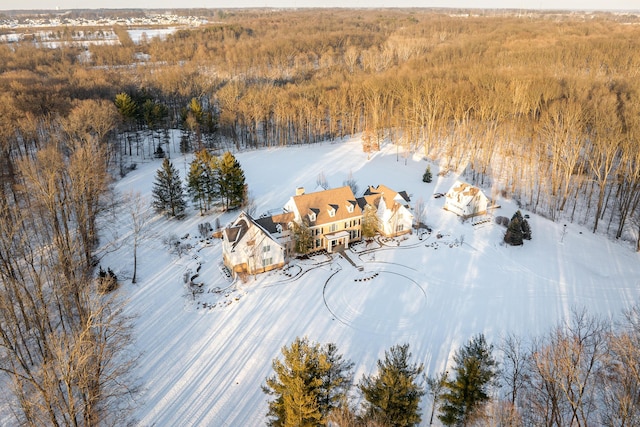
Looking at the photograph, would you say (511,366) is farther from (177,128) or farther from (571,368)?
(177,128)

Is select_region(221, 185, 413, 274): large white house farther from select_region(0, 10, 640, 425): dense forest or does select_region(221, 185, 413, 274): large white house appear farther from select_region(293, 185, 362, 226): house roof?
select_region(0, 10, 640, 425): dense forest

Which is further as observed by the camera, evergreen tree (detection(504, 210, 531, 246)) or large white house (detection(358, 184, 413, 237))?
large white house (detection(358, 184, 413, 237))

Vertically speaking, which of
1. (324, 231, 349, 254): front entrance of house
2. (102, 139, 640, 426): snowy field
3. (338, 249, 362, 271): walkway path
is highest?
(324, 231, 349, 254): front entrance of house

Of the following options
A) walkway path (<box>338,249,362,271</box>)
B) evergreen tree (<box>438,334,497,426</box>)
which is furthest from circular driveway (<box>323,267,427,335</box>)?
evergreen tree (<box>438,334,497,426</box>)

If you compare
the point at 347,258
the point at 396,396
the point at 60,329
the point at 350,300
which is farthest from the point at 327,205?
the point at 60,329

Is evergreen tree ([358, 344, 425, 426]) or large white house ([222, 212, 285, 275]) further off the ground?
evergreen tree ([358, 344, 425, 426])

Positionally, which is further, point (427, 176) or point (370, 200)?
point (427, 176)

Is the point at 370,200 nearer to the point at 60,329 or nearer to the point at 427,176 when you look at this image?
the point at 427,176
